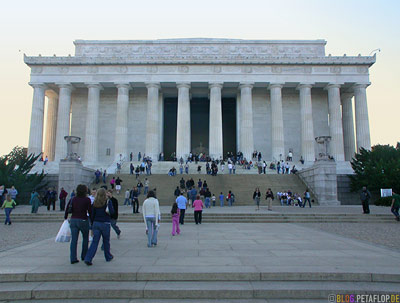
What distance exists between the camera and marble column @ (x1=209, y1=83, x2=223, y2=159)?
45.4 meters

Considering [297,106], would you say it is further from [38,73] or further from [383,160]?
[38,73]

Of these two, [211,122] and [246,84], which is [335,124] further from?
[211,122]

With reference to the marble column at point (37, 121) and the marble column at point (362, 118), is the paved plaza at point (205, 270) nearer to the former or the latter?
the marble column at point (362, 118)

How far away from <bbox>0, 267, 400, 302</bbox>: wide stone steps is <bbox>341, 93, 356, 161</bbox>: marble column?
45.7 m

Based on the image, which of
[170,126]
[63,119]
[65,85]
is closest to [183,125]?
[170,126]

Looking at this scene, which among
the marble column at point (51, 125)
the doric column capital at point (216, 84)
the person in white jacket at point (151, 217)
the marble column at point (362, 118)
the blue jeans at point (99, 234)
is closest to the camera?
the blue jeans at point (99, 234)

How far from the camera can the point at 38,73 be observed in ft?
155

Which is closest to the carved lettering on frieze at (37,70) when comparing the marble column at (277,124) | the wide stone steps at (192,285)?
the marble column at (277,124)

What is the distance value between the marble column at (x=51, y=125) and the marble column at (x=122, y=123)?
446 inches

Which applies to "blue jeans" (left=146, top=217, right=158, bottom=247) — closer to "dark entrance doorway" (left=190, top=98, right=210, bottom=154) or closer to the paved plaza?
the paved plaza

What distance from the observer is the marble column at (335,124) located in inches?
1795

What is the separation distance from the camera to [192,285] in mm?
6488

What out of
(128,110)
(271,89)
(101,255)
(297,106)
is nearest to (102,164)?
(128,110)

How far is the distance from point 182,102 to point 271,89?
1292 centimetres
